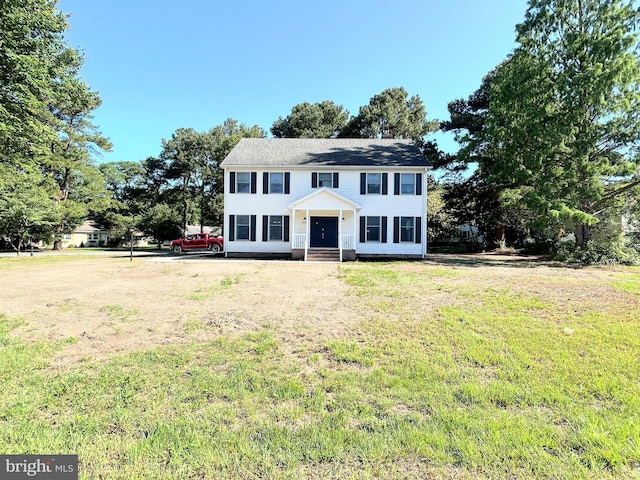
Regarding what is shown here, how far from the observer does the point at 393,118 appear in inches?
1179

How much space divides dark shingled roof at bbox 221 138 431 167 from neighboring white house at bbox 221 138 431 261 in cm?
11

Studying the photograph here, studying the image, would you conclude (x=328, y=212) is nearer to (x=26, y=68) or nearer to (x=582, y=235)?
(x=582, y=235)

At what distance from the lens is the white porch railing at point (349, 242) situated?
55.1 ft

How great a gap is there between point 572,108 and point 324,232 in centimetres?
1285

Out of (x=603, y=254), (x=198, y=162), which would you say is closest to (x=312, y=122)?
(x=198, y=162)

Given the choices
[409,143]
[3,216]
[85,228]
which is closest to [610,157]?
[409,143]

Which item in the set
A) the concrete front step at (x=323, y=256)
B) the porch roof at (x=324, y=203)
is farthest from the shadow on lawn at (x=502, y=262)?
the porch roof at (x=324, y=203)

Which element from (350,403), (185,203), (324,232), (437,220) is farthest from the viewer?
(185,203)

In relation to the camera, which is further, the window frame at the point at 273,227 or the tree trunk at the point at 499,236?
the tree trunk at the point at 499,236

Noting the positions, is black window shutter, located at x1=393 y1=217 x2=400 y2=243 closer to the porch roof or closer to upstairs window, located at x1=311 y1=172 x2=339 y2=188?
the porch roof

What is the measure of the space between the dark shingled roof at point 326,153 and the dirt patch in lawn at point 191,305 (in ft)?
30.0

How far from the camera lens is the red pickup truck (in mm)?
23625

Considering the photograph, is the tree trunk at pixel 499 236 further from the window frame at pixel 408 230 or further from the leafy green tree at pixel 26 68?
the leafy green tree at pixel 26 68

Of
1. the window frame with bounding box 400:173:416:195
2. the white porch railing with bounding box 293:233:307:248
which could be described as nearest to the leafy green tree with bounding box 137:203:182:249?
the white porch railing with bounding box 293:233:307:248
